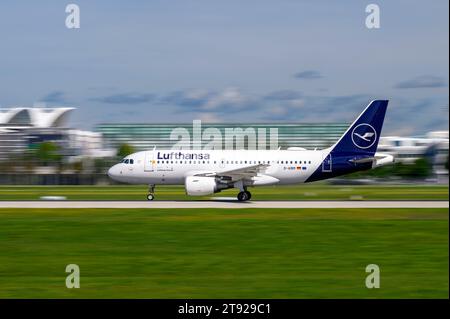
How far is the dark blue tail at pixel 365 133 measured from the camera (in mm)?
48562

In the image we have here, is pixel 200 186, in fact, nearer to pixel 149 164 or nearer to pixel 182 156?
A: pixel 182 156

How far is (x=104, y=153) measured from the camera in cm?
13525

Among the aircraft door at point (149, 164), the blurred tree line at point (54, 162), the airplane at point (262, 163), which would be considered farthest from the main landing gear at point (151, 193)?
the blurred tree line at point (54, 162)

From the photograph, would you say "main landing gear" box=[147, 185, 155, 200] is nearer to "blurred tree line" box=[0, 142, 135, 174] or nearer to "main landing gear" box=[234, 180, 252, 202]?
"main landing gear" box=[234, 180, 252, 202]

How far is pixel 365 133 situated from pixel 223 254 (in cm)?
2944

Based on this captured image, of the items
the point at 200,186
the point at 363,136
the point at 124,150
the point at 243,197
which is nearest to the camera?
the point at 200,186

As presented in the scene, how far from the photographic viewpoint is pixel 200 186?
44094mm

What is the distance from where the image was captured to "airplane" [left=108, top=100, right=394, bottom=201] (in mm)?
47062

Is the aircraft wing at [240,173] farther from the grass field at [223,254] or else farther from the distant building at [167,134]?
the distant building at [167,134]

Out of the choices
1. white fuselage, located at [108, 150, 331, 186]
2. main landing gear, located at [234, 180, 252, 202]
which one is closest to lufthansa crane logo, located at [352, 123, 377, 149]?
white fuselage, located at [108, 150, 331, 186]

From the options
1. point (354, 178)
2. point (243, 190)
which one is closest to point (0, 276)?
point (243, 190)

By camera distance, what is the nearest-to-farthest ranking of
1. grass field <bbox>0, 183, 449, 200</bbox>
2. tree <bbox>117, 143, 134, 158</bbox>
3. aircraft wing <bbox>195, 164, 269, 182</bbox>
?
aircraft wing <bbox>195, 164, 269, 182</bbox> → grass field <bbox>0, 183, 449, 200</bbox> → tree <bbox>117, 143, 134, 158</bbox>

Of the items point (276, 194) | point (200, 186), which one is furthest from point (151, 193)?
point (276, 194)
